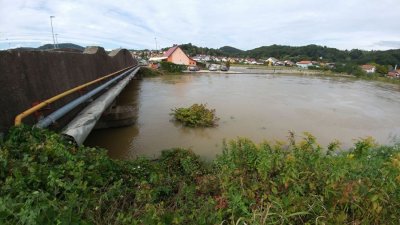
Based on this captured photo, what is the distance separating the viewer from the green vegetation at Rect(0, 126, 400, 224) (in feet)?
6.88

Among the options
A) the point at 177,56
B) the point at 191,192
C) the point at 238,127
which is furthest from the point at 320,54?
the point at 191,192

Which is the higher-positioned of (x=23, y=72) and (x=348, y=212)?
(x=23, y=72)

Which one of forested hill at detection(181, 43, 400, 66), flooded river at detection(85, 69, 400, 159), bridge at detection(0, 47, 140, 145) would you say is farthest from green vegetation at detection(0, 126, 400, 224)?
forested hill at detection(181, 43, 400, 66)

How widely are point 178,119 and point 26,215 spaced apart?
26.2 feet

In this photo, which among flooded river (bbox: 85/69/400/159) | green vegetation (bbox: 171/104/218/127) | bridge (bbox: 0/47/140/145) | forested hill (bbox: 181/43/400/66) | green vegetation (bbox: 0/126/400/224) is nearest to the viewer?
green vegetation (bbox: 0/126/400/224)

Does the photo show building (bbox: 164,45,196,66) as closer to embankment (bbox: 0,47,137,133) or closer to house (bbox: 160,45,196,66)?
house (bbox: 160,45,196,66)

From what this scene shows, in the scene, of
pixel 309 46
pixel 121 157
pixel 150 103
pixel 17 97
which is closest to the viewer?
pixel 17 97

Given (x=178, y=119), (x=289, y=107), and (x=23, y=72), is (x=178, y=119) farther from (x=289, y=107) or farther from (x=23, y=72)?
(x=289, y=107)

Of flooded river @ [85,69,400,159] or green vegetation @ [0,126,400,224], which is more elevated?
green vegetation @ [0,126,400,224]

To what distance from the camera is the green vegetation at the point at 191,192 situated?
2096mm

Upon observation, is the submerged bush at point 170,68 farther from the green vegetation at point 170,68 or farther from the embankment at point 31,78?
the embankment at point 31,78

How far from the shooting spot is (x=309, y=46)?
438 ft

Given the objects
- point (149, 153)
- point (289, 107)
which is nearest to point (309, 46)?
point (289, 107)

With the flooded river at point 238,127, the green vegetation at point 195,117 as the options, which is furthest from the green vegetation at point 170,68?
the green vegetation at point 195,117
